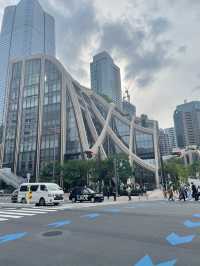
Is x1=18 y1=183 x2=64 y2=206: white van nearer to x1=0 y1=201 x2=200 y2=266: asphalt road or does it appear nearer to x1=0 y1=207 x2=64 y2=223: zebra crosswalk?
x1=0 y1=207 x2=64 y2=223: zebra crosswalk

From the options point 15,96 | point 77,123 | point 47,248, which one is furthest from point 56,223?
point 15,96

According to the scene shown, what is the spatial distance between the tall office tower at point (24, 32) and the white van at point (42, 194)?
12613 cm

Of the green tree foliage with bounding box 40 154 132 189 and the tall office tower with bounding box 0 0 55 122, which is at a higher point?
the tall office tower with bounding box 0 0 55 122

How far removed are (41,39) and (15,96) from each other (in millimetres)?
110558

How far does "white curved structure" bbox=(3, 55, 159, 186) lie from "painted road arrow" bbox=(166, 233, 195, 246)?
A: 52.9m

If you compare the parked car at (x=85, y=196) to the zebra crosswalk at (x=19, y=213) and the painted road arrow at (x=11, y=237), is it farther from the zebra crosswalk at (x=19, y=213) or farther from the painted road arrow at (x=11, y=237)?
the painted road arrow at (x=11, y=237)

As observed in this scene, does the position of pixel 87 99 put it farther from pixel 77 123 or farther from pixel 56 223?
pixel 56 223

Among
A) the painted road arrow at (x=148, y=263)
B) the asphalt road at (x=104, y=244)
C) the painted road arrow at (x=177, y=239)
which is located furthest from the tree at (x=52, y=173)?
the painted road arrow at (x=148, y=263)

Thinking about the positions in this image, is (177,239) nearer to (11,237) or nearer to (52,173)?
(11,237)

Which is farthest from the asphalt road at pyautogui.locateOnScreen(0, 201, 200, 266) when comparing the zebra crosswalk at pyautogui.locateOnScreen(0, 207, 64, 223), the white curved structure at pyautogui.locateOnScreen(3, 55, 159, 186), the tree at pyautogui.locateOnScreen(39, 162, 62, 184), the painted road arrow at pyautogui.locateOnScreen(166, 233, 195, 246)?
the white curved structure at pyautogui.locateOnScreen(3, 55, 159, 186)

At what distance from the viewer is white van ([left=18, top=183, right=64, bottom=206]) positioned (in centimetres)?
2098

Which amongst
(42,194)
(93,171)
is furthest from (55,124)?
(42,194)

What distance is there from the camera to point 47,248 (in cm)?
653

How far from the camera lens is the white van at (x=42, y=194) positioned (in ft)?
68.8
